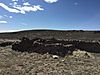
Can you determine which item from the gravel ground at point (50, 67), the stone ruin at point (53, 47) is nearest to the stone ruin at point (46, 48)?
the stone ruin at point (53, 47)

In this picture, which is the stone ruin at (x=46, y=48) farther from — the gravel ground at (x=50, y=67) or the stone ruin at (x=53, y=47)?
the gravel ground at (x=50, y=67)

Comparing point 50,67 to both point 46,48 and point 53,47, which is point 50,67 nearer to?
point 53,47

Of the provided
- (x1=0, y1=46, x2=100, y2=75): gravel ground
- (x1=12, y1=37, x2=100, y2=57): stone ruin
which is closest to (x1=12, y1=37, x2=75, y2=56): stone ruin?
(x1=12, y1=37, x2=100, y2=57): stone ruin

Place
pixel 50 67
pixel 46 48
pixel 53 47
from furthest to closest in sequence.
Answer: pixel 46 48, pixel 53 47, pixel 50 67

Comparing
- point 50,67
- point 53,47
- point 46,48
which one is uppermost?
point 53,47

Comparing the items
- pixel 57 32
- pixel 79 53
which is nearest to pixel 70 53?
pixel 79 53

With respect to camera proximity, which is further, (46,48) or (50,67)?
(46,48)

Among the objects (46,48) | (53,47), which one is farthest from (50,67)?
(46,48)

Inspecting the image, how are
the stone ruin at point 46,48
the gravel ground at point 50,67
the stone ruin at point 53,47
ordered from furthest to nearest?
the stone ruin at point 53,47 → the stone ruin at point 46,48 → the gravel ground at point 50,67

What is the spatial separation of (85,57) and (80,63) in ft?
9.60

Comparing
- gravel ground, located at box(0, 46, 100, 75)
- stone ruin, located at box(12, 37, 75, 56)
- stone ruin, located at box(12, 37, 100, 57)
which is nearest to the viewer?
gravel ground, located at box(0, 46, 100, 75)

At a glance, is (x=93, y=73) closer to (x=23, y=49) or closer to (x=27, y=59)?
(x=27, y=59)

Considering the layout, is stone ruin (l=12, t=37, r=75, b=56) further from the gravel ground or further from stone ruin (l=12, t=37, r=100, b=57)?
the gravel ground

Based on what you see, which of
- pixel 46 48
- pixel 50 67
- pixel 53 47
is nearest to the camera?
pixel 50 67
